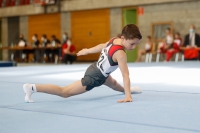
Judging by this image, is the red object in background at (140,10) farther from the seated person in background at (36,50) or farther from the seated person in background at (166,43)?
the seated person in background at (36,50)

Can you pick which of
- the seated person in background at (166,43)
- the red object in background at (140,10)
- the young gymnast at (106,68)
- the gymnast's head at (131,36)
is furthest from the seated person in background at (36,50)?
the gymnast's head at (131,36)

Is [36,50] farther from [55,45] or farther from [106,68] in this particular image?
[106,68]

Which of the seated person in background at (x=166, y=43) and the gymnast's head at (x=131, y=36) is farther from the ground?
the gymnast's head at (x=131, y=36)

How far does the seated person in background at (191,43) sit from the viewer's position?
15.2 meters

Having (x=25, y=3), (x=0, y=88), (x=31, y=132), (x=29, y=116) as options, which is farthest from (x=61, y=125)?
(x=25, y=3)

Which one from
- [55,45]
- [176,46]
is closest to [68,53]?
[55,45]

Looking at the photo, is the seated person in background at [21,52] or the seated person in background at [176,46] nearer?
the seated person in background at [176,46]

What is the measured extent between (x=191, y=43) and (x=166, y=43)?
1.06 meters

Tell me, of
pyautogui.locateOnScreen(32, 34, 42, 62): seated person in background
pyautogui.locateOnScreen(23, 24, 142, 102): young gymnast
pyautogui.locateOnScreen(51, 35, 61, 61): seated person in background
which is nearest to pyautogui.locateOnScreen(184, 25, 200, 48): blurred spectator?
pyautogui.locateOnScreen(51, 35, 61, 61): seated person in background

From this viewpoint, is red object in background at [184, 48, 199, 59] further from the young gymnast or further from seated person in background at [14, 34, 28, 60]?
the young gymnast

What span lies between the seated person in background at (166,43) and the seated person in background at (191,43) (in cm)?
62

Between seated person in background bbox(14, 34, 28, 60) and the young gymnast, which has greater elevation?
the young gymnast

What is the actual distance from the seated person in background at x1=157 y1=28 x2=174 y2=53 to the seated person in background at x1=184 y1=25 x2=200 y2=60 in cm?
62

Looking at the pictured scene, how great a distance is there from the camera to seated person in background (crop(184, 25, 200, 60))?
1517 centimetres
